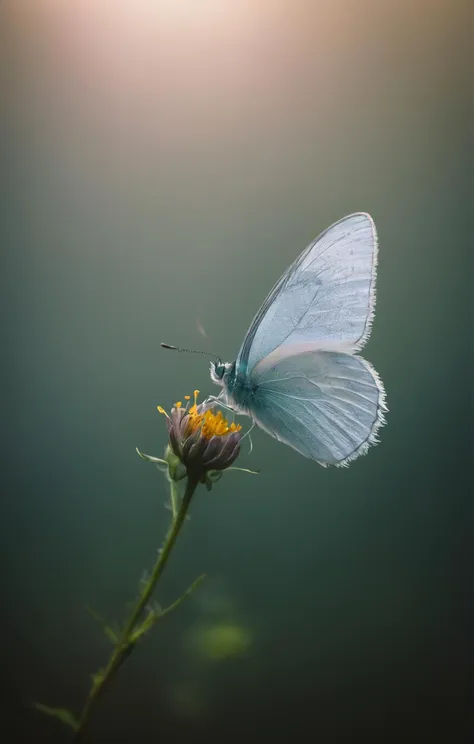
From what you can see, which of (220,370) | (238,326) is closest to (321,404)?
(220,370)

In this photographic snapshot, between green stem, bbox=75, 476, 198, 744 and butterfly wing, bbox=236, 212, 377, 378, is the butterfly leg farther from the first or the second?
green stem, bbox=75, 476, 198, 744

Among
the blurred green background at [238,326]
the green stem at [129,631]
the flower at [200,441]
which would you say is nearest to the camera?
the green stem at [129,631]

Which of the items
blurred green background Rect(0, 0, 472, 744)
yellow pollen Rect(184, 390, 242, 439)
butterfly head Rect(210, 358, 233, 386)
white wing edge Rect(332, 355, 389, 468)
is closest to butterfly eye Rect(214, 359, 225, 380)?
butterfly head Rect(210, 358, 233, 386)

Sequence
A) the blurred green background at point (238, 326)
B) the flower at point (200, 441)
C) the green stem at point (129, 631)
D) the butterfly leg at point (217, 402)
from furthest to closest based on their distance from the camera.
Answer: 1. the blurred green background at point (238, 326)
2. the butterfly leg at point (217, 402)
3. the flower at point (200, 441)
4. the green stem at point (129, 631)

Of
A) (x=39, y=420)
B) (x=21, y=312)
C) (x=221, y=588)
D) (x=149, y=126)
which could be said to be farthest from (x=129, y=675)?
(x=149, y=126)

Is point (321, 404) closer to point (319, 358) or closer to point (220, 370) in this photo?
point (319, 358)

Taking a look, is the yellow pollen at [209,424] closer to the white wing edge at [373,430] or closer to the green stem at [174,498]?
the green stem at [174,498]

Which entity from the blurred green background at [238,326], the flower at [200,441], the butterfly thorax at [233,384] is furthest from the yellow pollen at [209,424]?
the blurred green background at [238,326]
